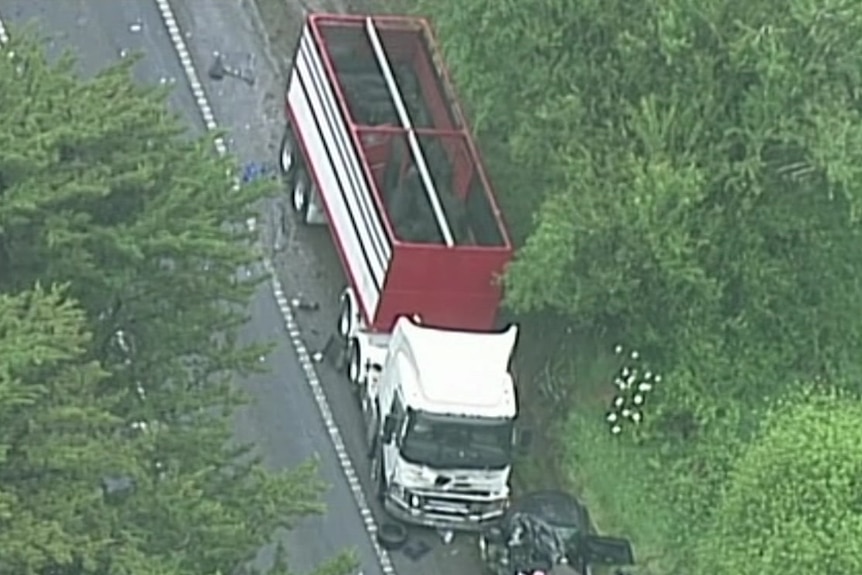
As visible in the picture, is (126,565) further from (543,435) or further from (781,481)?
(543,435)

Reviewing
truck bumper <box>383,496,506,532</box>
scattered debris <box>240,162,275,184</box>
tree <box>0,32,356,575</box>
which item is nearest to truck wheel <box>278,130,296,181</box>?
scattered debris <box>240,162,275,184</box>

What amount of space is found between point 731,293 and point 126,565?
11594mm

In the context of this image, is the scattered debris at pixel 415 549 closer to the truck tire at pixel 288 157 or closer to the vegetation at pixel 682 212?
the vegetation at pixel 682 212

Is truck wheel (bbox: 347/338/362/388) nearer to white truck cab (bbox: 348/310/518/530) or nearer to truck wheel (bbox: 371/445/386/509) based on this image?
white truck cab (bbox: 348/310/518/530)

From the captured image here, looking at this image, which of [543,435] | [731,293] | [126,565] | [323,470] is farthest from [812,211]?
[126,565]

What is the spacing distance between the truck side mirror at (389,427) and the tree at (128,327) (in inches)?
145

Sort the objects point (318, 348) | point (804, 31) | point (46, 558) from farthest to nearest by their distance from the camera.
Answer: point (318, 348)
point (804, 31)
point (46, 558)

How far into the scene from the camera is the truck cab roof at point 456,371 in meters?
30.9

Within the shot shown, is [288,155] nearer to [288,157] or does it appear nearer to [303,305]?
[288,157]

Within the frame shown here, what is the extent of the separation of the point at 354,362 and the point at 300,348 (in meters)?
1.13

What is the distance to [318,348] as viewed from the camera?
34188 mm

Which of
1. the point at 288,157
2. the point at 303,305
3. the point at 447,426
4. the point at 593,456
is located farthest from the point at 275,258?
the point at 593,456

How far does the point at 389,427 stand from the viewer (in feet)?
103

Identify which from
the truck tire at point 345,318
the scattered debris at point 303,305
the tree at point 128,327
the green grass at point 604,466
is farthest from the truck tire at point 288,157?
the tree at point 128,327
